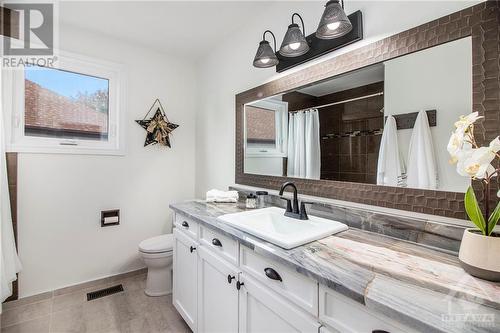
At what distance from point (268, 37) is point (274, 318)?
1.90m

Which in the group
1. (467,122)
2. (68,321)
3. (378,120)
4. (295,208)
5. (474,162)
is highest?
(378,120)

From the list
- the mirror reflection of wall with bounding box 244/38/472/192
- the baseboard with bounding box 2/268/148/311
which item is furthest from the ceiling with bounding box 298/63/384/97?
the baseboard with bounding box 2/268/148/311

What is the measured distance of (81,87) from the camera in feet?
7.68

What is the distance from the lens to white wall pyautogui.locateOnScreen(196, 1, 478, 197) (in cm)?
116

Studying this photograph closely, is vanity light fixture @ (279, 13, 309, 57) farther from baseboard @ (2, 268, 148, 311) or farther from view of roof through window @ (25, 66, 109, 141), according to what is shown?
baseboard @ (2, 268, 148, 311)

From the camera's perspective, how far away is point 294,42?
1.41 metres

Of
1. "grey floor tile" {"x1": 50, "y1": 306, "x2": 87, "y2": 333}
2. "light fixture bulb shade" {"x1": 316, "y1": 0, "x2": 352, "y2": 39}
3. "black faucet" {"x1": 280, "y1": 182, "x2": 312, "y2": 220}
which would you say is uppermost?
"light fixture bulb shade" {"x1": 316, "y1": 0, "x2": 352, "y2": 39}

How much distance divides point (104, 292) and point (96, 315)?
1.16 ft

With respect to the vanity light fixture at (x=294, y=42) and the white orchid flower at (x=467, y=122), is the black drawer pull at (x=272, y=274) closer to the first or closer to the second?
the white orchid flower at (x=467, y=122)

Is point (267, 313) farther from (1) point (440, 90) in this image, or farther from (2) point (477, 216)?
(1) point (440, 90)

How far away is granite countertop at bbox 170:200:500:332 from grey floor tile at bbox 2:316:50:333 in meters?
1.76

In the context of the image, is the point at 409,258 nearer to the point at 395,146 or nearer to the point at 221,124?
the point at 395,146

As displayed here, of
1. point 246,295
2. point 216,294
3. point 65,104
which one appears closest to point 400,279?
point 246,295

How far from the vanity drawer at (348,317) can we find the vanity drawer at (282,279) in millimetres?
35
